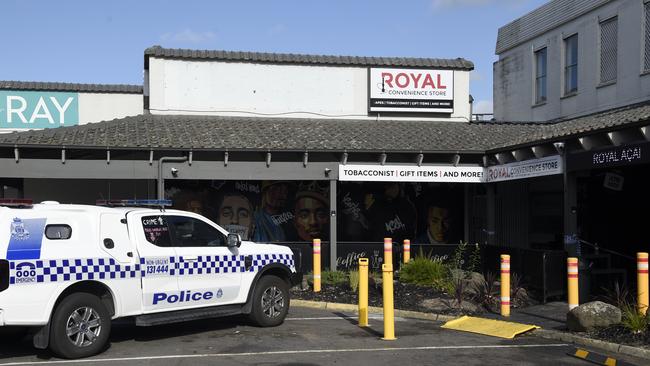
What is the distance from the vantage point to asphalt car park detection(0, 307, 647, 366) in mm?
8531

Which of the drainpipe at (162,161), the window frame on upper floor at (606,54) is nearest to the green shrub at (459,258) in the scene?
the drainpipe at (162,161)

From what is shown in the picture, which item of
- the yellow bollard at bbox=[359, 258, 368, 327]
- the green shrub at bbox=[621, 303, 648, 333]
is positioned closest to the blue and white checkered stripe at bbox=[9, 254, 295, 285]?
the yellow bollard at bbox=[359, 258, 368, 327]

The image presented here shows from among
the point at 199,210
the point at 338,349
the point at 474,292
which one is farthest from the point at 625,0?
the point at 338,349

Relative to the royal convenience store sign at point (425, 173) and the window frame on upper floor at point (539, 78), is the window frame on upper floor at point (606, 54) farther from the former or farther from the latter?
the royal convenience store sign at point (425, 173)

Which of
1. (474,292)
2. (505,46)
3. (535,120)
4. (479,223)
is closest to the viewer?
(474,292)

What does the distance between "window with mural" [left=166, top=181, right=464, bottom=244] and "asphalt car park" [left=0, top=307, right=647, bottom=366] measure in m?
7.81

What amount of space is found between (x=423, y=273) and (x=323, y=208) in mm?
5436

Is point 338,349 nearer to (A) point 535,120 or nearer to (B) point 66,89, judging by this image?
(A) point 535,120

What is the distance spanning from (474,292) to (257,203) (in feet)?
25.0

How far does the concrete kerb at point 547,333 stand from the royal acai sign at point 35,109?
68.2 feet

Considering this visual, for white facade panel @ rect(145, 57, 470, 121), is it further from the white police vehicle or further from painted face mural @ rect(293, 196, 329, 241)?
the white police vehicle

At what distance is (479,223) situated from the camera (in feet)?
65.7

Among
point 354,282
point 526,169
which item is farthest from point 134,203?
point 526,169

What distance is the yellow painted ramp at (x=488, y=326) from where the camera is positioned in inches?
418
